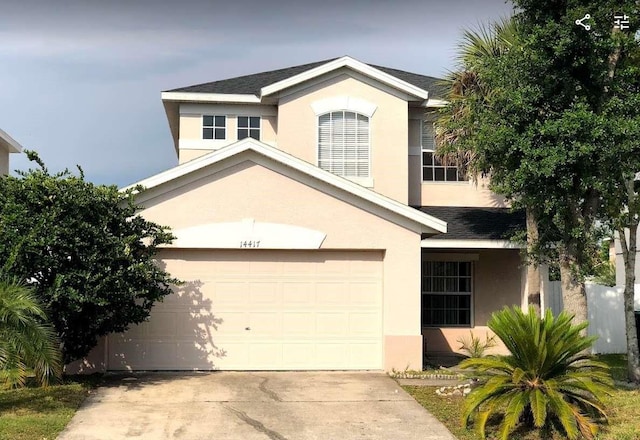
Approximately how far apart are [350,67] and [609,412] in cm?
1054

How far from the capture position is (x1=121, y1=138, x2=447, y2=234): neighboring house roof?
13.2m

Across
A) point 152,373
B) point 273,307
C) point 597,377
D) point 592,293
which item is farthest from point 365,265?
point 592,293

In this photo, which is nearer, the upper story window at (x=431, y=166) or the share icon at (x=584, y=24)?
the share icon at (x=584, y=24)

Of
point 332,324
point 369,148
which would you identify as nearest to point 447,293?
point 369,148

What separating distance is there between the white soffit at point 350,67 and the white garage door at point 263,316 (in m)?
5.19

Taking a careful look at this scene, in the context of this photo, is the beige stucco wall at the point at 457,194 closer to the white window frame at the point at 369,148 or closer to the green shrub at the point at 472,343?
the white window frame at the point at 369,148

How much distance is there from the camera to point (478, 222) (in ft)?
55.8

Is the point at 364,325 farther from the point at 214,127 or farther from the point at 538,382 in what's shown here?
the point at 214,127

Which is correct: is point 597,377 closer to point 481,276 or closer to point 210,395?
point 210,395

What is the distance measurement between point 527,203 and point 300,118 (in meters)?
7.14

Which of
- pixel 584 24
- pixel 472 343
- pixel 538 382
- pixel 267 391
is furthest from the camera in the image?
pixel 472 343

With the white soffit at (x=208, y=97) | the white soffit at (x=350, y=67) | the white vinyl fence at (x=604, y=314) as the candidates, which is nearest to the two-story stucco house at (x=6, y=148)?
the white soffit at (x=208, y=97)

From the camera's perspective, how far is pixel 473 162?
15.7 metres

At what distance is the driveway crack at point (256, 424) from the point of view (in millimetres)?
9039
